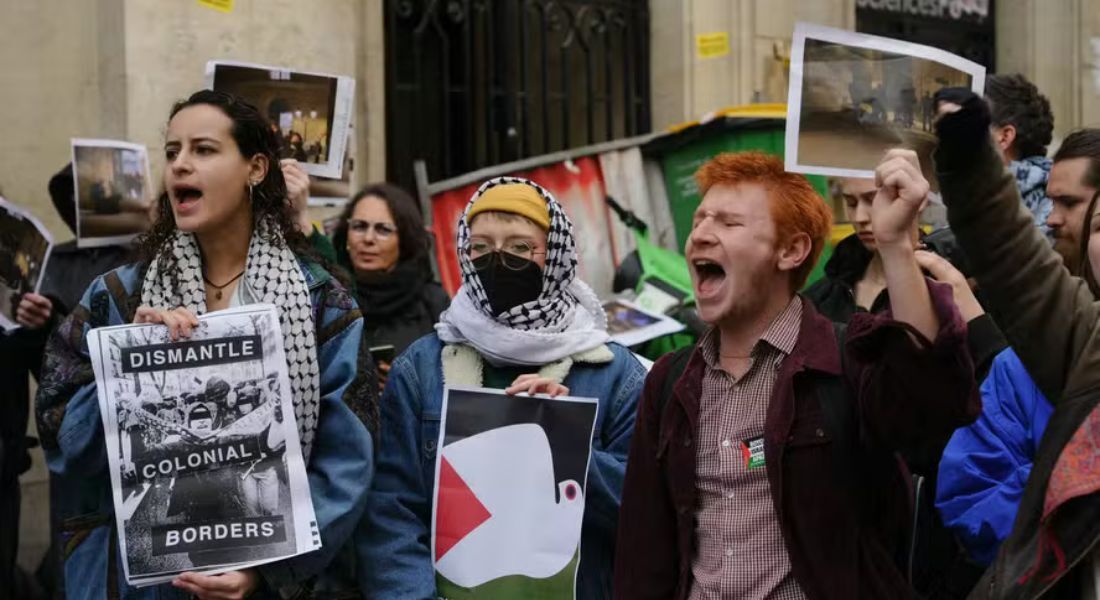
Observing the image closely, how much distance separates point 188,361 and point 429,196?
435 cm

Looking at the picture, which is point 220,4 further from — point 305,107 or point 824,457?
point 824,457

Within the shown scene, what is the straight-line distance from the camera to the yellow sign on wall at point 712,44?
9.77 metres

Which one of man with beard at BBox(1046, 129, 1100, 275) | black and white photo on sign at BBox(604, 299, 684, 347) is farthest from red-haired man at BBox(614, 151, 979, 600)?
black and white photo on sign at BBox(604, 299, 684, 347)

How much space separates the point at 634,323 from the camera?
6191 mm

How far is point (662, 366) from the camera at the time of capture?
306 centimetres

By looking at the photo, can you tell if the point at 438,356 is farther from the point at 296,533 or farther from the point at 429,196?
the point at 429,196

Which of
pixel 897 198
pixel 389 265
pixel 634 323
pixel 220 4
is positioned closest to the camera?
pixel 897 198

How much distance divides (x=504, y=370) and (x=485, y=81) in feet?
18.1

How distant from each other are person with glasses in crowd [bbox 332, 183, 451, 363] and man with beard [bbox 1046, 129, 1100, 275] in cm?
257

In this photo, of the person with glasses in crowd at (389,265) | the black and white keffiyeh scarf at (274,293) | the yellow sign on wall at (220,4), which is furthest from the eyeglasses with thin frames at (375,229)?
the black and white keffiyeh scarf at (274,293)

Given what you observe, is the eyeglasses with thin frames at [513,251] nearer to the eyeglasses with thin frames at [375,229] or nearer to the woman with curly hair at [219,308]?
the woman with curly hair at [219,308]

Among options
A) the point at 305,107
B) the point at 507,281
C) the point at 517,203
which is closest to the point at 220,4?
the point at 305,107

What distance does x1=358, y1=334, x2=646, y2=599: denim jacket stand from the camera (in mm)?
3391

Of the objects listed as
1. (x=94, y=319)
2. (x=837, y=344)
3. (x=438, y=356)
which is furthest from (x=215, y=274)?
(x=837, y=344)
